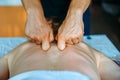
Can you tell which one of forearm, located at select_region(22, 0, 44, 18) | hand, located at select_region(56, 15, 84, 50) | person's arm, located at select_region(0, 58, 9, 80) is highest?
forearm, located at select_region(22, 0, 44, 18)

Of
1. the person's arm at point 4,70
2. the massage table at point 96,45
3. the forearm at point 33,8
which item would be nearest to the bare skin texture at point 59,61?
the person's arm at point 4,70

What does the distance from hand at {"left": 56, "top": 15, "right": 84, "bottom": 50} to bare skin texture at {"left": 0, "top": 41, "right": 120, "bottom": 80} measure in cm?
3

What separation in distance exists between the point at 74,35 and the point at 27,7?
27cm

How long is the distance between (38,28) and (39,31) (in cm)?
2

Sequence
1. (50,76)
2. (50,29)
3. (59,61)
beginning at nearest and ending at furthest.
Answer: (50,76) → (59,61) → (50,29)

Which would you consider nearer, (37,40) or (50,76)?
(50,76)

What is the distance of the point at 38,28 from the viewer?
3.53 ft

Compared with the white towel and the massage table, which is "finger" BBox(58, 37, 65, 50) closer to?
the white towel

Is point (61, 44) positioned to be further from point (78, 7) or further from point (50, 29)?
point (78, 7)

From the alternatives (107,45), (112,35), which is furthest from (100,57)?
(112,35)

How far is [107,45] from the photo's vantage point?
1.61 metres

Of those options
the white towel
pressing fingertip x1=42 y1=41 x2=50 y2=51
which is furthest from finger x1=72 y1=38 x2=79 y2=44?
the white towel

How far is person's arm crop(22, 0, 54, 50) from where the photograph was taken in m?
1.05

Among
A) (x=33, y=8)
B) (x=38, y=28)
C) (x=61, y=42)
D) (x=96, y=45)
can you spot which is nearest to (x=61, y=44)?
(x=61, y=42)
